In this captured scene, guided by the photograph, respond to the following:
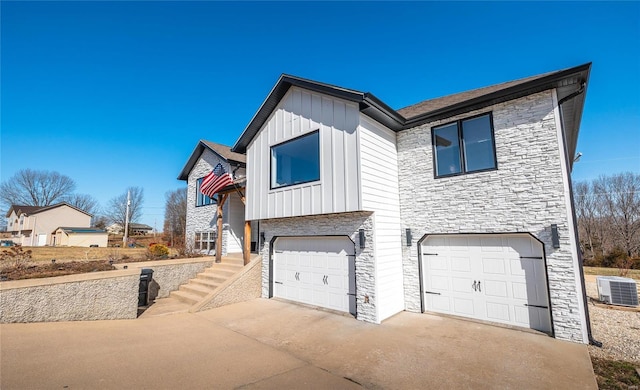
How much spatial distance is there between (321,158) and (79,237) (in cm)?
4058

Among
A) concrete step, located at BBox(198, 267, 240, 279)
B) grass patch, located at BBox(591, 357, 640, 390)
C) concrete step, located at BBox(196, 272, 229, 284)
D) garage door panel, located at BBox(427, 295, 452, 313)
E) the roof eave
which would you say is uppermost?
Result: the roof eave

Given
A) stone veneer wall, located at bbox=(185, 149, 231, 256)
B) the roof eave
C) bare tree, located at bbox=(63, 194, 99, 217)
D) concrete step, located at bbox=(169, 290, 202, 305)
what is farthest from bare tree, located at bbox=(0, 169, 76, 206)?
the roof eave

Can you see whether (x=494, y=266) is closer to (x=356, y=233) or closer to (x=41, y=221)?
(x=356, y=233)

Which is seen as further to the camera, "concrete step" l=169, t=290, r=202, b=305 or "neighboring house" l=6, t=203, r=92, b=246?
"neighboring house" l=6, t=203, r=92, b=246

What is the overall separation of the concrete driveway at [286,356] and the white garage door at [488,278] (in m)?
0.41

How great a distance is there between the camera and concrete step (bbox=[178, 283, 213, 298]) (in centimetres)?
920

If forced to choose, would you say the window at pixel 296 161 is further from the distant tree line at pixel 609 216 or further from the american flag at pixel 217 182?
the distant tree line at pixel 609 216

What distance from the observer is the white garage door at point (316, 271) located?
25.5 ft

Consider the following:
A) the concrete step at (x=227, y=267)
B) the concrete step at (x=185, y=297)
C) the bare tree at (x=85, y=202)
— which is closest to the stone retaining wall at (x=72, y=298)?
the concrete step at (x=185, y=297)

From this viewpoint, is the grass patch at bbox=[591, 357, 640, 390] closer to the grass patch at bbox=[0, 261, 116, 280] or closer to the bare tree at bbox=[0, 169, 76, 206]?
the grass patch at bbox=[0, 261, 116, 280]

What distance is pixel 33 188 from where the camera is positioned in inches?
1780

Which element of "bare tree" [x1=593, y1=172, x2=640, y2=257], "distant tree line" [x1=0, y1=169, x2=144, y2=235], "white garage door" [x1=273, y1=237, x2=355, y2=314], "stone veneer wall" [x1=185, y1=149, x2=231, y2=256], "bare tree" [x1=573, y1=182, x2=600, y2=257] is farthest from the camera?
"distant tree line" [x1=0, y1=169, x2=144, y2=235]

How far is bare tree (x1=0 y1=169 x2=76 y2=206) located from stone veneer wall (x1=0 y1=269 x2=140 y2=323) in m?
54.8

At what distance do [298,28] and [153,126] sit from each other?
12819 mm
